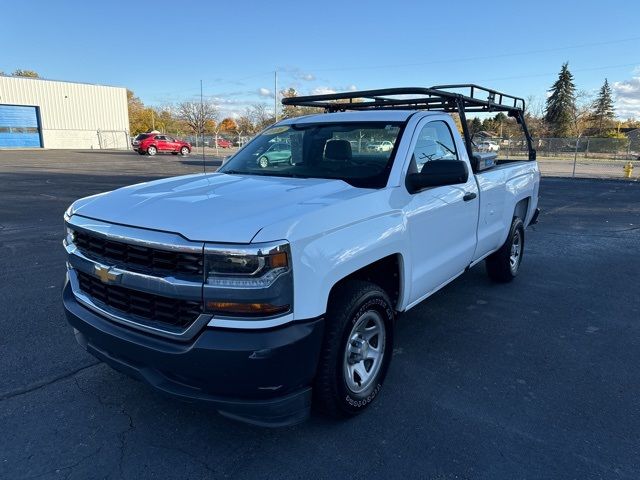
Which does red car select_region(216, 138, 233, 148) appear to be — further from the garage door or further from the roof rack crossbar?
the roof rack crossbar

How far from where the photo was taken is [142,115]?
86.9 meters

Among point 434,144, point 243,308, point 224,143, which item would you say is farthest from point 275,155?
point 224,143

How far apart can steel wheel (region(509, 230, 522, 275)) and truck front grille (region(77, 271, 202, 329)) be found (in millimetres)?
4500

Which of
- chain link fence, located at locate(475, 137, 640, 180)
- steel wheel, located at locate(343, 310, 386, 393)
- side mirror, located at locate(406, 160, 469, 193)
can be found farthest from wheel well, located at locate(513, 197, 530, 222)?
chain link fence, located at locate(475, 137, 640, 180)

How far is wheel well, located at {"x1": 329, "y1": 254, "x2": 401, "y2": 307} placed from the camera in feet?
9.91

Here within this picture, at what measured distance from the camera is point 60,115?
157 feet

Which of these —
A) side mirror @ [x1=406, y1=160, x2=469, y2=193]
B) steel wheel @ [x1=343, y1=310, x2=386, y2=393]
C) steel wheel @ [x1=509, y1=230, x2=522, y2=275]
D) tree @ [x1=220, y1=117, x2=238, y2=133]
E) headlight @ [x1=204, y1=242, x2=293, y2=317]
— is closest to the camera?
headlight @ [x1=204, y1=242, x2=293, y2=317]

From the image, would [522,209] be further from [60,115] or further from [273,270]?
[60,115]

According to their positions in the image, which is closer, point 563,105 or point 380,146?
point 380,146

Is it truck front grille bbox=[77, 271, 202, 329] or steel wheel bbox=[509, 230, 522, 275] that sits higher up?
truck front grille bbox=[77, 271, 202, 329]

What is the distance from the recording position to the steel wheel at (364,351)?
113 inches

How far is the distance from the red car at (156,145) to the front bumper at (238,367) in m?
37.1

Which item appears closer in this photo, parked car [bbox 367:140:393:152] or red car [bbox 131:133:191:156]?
parked car [bbox 367:140:393:152]

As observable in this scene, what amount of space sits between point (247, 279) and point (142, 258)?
629 millimetres
